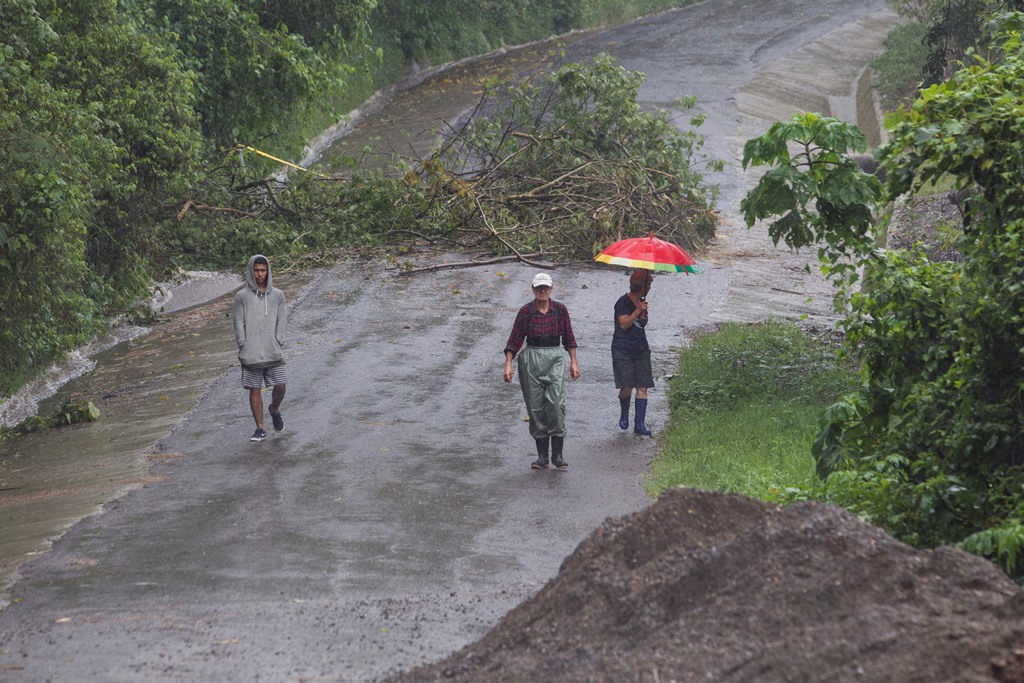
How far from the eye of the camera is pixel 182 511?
9328 mm

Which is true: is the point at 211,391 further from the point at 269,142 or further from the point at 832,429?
the point at 269,142

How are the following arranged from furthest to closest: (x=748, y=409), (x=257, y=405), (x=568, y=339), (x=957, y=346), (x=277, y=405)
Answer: (x=748, y=409) < (x=277, y=405) < (x=257, y=405) < (x=568, y=339) < (x=957, y=346)

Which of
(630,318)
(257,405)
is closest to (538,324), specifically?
(630,318)

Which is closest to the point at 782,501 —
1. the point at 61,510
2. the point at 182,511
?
the point at 182,511

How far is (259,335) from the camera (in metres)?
A: 11.6

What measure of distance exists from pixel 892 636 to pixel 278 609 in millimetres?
3725

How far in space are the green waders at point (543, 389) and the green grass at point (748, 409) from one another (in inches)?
37.3

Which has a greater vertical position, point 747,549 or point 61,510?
point 747,549

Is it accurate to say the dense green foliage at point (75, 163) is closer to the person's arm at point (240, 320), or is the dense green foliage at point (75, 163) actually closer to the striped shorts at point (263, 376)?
the person's arm at point (240, 320)

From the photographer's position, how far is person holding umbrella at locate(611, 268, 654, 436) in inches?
471

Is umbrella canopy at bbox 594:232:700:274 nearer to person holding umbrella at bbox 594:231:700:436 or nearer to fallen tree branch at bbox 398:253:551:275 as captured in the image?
person holding umbrella at bbox 594:231:700:436

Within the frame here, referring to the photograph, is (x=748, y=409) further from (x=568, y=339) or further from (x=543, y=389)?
(x=543, y=389)

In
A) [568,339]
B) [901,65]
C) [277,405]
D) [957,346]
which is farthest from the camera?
[901,65]

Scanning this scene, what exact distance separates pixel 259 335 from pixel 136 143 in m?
7.08
